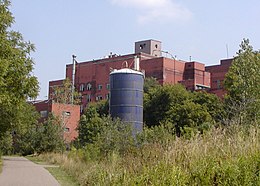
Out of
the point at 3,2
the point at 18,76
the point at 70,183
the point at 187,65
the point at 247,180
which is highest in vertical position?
the point at 187,65

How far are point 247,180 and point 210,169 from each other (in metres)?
0.88

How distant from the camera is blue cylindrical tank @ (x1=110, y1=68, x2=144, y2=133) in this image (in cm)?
5328

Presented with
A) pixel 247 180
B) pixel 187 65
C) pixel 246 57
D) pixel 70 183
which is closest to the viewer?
pixel 247 180

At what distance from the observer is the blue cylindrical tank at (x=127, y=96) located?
53281 millimetres

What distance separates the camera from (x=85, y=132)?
2023 inches

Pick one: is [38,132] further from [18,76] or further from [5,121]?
[18,76]

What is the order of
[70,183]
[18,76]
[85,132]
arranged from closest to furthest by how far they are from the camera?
[18,76] < [70,183] < [85,132]

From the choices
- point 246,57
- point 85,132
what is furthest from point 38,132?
point 246,57

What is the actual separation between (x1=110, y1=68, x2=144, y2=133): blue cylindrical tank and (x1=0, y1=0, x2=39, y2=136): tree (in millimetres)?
32952

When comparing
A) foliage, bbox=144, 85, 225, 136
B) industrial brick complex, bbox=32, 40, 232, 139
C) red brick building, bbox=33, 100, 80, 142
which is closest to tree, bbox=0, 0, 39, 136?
foliage, bbox=144, 85, 225, 136

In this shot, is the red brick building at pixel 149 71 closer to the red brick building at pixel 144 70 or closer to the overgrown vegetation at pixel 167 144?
the red brick building at pixel 144 70

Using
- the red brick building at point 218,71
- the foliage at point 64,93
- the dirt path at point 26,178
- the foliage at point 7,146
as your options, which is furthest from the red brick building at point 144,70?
the dirt path at point 26,178

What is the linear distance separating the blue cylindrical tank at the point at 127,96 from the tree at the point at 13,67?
108ft

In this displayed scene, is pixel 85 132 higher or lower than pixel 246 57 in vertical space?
lower
